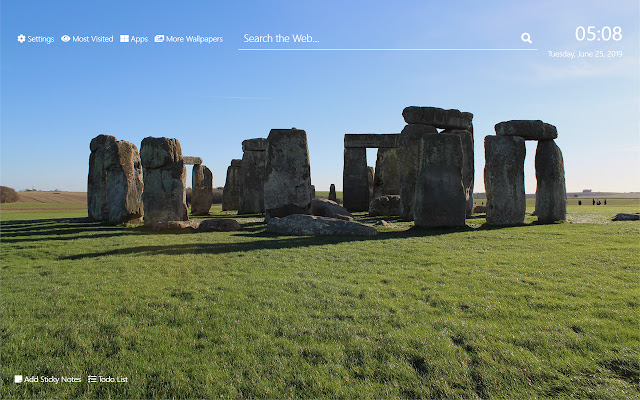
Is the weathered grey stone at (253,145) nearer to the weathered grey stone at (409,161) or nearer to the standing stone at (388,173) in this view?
the standing stone at (388,173)

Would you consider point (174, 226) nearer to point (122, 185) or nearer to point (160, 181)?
point (160, 181)

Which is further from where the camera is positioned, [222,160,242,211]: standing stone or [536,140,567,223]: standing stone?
[222,160,242,211]: standing stone

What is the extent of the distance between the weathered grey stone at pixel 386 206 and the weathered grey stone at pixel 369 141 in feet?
16.2

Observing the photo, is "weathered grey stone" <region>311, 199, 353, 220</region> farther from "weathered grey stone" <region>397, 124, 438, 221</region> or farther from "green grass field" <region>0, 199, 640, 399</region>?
"green grass field" <region>0, 199, 640, 399</region>

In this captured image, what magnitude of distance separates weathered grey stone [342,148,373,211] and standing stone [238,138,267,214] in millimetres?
4251

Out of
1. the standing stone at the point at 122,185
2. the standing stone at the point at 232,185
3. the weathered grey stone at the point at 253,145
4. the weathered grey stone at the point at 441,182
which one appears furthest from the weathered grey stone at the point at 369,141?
the standing stone at the point at 122,185

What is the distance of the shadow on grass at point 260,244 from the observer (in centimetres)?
661

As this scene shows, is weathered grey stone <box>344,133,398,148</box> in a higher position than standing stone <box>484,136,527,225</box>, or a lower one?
higher

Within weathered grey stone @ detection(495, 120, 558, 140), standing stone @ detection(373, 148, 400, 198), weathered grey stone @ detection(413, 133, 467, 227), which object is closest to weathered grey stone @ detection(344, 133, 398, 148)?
standing stone @ detection(373, 148, 400, 198)

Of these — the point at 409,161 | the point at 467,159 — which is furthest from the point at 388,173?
the point at 409,161

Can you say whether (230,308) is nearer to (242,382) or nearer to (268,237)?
(242,382)

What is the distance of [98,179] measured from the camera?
13.7 meters

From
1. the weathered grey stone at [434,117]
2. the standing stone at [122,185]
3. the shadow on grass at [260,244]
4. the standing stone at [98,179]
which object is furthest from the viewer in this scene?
the standing stone at [98,179]

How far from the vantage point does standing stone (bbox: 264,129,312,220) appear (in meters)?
11.4
